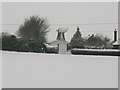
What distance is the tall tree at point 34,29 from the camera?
57.4 m

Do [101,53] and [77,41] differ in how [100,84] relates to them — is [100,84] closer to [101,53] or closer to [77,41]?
[101,53]

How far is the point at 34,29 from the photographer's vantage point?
58750 millimetres

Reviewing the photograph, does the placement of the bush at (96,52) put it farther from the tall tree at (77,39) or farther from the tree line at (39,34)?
the tall tree at (77,39)

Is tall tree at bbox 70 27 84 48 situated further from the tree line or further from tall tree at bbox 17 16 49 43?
tall tree at bbox 17 16 49 43

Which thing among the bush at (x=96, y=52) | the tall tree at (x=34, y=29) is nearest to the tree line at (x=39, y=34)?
the tall tree at (x=34, y=29)

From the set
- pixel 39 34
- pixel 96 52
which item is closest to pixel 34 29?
pixel 39 34

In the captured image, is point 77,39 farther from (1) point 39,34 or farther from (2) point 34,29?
(2) point 34,29

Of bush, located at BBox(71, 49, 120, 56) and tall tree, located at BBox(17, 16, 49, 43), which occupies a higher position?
tall tree, located at BBox(17, 16, 49, 43)

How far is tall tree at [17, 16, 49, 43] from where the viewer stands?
188 feet

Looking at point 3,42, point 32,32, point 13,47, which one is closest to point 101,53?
point 13,47

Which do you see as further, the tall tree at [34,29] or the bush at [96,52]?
the tall tree at [34,29]

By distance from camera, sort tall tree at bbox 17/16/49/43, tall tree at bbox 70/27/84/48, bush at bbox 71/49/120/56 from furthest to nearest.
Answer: tall tree at bbox 17/16/49/43 → tall tree at bbox 70/27/84/48 → bush at bbox 71/49/120/56

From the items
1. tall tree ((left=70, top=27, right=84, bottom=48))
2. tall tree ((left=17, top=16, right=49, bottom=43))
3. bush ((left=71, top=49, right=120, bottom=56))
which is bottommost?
bush ((left=71, top=49, right=120, bottom=56))

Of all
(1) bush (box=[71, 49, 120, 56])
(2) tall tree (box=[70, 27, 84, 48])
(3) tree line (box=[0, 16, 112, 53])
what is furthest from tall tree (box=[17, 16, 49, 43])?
(1) bush (box=[71, 49, 120, 56])
